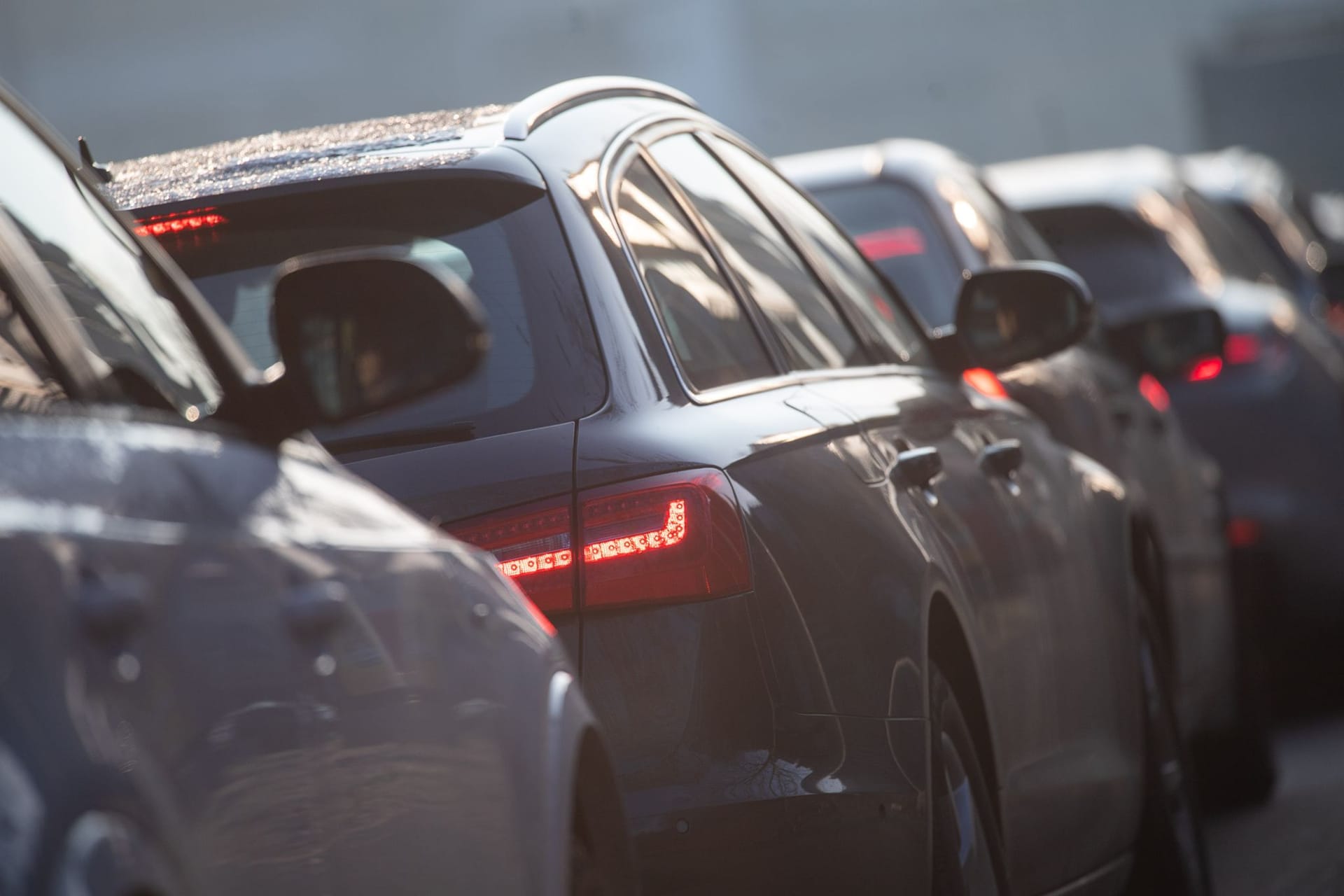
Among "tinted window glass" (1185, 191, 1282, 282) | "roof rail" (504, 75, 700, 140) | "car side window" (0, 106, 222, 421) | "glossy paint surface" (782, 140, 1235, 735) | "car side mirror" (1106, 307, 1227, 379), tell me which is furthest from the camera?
"tinted window glass" (1185, 191, 1282, 282)

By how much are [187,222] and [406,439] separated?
601 millimetres

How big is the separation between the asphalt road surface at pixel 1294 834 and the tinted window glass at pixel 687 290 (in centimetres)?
275

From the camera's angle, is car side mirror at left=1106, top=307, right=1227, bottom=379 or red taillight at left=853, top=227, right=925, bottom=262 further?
car side mirror at left=1106, top=307, right=1227, bottom=379

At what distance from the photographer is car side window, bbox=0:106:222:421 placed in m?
2.46

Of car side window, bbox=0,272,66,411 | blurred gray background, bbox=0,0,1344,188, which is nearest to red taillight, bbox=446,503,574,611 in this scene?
car side window, bbox=0,272,66,411

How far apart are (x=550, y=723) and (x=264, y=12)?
37.9m

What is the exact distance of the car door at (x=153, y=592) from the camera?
187 centimetres

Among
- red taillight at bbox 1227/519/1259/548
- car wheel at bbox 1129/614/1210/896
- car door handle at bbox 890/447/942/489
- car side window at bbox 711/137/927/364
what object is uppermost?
car side window at bbox 711/137/927/364

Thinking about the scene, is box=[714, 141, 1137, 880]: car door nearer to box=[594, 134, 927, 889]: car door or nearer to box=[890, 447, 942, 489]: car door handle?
box=[890, 447, 942, 489]: car door handle

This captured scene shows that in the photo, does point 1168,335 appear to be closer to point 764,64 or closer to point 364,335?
point 364,335

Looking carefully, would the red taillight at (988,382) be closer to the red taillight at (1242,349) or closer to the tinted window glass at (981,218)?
the tinted window glass at (981,218)

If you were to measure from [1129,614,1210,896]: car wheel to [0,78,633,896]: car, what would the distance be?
2.93 m

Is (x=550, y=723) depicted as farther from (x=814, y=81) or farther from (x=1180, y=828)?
(x=814, y=81)

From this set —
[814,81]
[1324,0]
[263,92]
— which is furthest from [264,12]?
[1324,0]
